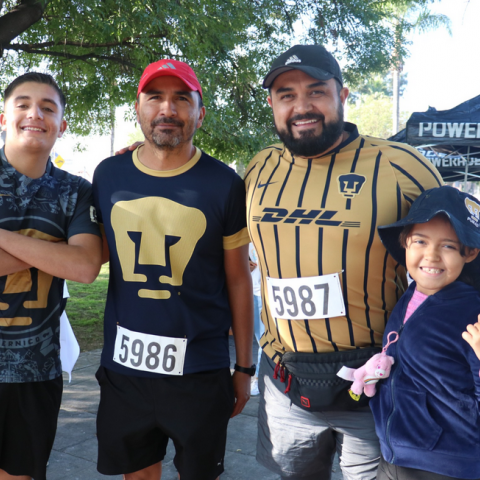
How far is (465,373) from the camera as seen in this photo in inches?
69.7

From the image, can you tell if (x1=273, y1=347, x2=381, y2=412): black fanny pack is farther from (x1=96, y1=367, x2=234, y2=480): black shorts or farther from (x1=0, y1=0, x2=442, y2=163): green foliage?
(x1=0, y1=0, x2=442, y2=163): green foliage

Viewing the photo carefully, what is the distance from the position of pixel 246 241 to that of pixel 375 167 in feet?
2.29

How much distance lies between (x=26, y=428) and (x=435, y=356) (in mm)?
1813

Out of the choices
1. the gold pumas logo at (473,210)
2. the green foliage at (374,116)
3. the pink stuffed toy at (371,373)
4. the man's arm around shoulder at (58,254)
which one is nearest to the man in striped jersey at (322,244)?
the pink stuffed toy at (371,373)

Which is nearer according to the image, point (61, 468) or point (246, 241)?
point (246, 241)

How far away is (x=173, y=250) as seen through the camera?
2.38m

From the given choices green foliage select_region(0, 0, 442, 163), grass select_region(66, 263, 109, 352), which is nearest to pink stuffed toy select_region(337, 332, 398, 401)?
green foliage select_region(0, 0, 442, 163)

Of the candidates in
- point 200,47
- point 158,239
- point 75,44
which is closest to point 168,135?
point 158,239

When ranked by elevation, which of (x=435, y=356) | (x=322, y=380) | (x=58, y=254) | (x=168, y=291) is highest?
(x=58, y=254)

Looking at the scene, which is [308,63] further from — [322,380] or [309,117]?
[322,380]

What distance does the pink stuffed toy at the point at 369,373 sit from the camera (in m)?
1.94

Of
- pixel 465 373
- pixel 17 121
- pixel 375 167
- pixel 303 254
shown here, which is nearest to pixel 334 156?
pixel 375 167

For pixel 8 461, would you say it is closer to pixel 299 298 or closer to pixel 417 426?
pixel 299 298

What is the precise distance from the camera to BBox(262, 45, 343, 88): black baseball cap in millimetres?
2277
